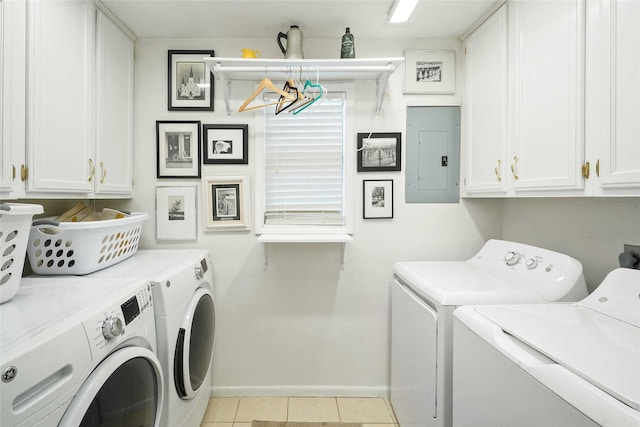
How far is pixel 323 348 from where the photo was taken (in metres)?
2.05

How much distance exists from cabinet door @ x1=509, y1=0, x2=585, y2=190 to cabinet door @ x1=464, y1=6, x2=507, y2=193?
0.07m

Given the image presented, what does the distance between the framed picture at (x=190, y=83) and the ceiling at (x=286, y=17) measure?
0.47 feet

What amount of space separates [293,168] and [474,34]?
4.70 feet

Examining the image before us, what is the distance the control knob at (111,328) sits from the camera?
0.86 metres

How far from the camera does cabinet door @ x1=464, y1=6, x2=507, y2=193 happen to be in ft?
5.28

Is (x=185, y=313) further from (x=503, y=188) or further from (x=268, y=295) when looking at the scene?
(x=503, y=188)

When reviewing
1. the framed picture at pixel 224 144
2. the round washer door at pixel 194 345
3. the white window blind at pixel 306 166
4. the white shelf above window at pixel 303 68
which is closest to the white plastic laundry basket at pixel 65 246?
the round washer door at pixel 194 345

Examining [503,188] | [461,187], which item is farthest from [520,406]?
[461,187]

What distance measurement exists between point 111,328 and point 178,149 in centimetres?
140

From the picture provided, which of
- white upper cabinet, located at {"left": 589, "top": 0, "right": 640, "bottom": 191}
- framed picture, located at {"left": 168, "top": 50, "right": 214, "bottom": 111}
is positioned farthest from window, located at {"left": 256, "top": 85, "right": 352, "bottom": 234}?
white upper cabinet, located at {"left": 589, "top": 0, "right": 640, "bottom": 191}

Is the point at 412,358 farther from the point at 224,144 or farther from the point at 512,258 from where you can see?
the point at 224,144

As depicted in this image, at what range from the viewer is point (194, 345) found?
1499 mm

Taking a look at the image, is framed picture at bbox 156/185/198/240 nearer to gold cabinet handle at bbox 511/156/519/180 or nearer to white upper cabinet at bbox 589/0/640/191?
gold cabinet handle at bbox 511/156/519/180

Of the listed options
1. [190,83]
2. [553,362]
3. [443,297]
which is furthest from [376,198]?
[190,83]
